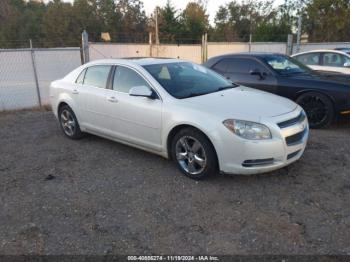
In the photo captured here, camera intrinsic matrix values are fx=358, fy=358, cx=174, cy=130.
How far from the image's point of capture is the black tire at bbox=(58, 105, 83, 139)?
6258 mm

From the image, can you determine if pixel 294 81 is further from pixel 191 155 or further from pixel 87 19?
pixel 87 19

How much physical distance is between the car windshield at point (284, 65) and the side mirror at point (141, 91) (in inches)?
136

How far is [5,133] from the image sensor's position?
721 centimetres

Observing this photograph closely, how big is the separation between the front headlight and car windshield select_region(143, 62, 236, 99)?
0.94m

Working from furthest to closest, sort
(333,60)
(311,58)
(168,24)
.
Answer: (168,24)
(311,58)
(333,60)

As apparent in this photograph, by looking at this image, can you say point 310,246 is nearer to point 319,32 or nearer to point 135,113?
point 135,113

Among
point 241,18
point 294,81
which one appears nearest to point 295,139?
point 294,81

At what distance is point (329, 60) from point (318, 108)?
409cm

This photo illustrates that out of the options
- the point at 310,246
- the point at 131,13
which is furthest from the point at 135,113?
the point at 131,13

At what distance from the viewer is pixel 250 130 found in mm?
4016

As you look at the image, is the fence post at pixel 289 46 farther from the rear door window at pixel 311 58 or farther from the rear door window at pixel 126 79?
the rear door window at pixel 126 79

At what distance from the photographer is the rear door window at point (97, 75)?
18.2 feet

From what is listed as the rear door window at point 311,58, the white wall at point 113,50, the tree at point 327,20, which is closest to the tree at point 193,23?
the tree at point 327,20

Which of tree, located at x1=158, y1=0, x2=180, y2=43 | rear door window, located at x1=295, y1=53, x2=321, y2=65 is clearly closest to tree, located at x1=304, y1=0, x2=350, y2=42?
tree, located at x1=158, y1=0, x2=180, y2=43
